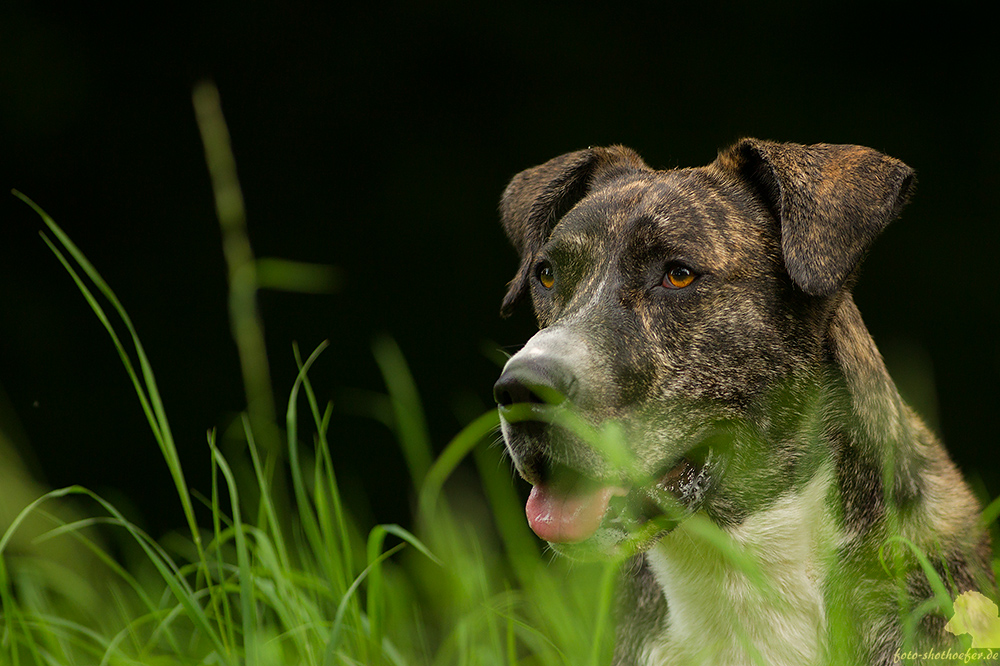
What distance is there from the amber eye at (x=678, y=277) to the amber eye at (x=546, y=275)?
1.35ft

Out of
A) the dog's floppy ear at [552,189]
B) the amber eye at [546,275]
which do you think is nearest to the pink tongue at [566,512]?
the amber eye at [546,275]

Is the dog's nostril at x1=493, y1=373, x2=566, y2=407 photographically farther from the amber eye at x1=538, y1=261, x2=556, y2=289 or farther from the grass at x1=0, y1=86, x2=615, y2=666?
the amber eye at x1=538, y1=261, x2=556, y2=289

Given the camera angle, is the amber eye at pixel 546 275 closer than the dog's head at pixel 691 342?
No

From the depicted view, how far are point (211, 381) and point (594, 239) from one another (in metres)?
3.69

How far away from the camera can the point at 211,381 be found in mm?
5906

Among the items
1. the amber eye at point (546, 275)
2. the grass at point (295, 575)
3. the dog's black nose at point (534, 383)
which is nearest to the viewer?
the grass at point (295, 575)

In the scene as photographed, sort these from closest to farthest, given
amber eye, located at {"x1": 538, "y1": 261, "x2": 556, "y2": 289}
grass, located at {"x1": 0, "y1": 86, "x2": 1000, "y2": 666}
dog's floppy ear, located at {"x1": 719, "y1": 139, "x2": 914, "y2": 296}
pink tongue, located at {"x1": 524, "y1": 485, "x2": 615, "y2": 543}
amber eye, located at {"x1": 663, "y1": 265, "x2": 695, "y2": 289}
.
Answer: grass, located at {"x1": 0, "y1": 86, "x2": 1000, "y2": 666} < pink tongue, located at {"x1": 524, "y1": 485, "x2": 615, "y2": 543} < dog's floppy ear, located at {"x1": 719, "y1": 139, "x2": 914, "y2": 296} < amber eye, located at {"x1": 663, "y1": 265, "x2": 695, "y2": 289} < amber eye, located at {"x1": 538, "y1": 261, "x2": 556, "y2": 289}

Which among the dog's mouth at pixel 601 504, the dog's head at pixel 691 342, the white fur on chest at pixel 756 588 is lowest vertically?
the white fur on chest at pixel 756 588

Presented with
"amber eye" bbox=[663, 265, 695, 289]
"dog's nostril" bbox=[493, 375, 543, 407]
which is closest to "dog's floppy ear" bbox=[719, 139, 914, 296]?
"amber eye" bbox=[663, 265, 695, 289]

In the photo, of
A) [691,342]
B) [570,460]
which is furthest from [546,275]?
[570,460]

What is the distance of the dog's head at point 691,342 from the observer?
8.04ft

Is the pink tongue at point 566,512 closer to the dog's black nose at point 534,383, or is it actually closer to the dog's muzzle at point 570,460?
the dog's muzzle at point 570,460

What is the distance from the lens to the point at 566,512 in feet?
8.16

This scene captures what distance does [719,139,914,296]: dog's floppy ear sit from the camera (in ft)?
8.55
